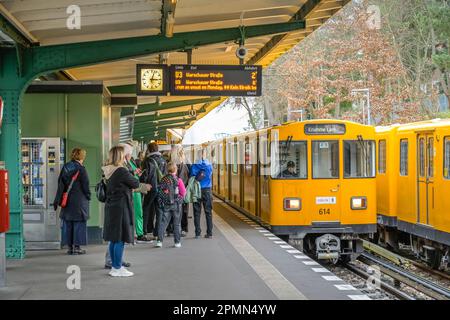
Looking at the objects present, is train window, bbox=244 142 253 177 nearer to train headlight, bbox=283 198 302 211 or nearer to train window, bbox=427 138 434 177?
train headlight, bbox=283 198 302 211

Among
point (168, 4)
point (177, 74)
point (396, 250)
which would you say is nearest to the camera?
point (168, 4)

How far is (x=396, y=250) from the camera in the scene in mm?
19531

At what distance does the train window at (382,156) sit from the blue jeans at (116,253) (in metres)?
9.72

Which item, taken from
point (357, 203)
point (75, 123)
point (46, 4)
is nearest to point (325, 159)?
point (357, 203)

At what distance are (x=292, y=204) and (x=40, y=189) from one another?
511cm

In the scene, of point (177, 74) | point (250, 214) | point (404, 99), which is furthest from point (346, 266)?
point (404, 99)

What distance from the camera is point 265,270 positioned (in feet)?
36.4

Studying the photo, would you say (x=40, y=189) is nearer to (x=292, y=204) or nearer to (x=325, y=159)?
(x=292, y=204)

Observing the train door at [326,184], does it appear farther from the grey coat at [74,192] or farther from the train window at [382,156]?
the grey coat at [74,192]

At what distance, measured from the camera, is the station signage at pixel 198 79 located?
1444 cm

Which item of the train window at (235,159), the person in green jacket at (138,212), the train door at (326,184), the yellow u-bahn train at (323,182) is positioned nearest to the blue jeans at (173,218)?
the person in green jacket at (138,212)

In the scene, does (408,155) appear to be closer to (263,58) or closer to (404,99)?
(263,58)

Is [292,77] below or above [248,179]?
above

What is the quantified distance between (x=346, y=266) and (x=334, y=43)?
23.8 metres
